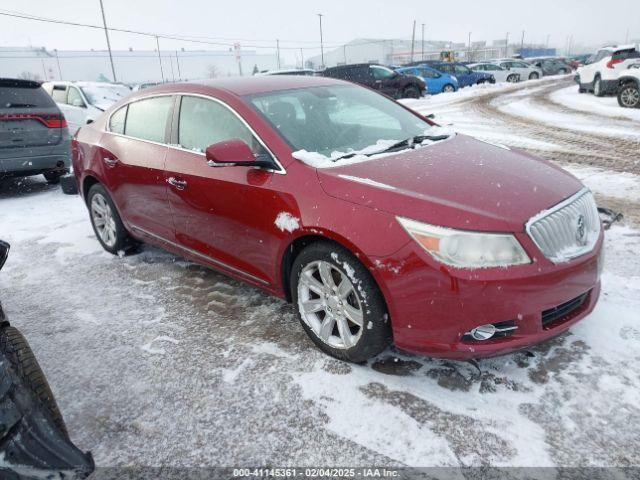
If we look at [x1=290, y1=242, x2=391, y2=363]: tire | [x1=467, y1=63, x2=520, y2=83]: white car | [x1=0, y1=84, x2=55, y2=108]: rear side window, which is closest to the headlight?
[x1=290, y1=242, x2=391, y2=363]: tire

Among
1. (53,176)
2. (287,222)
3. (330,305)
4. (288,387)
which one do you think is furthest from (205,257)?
(53,176)

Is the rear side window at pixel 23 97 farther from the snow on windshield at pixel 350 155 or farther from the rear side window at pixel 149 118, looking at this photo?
the snow on windshield at pixel 350 155

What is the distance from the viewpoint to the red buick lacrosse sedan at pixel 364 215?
7.31 feet

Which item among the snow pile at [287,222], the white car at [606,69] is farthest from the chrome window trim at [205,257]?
the white car at [606,69]

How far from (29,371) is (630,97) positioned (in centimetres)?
1531

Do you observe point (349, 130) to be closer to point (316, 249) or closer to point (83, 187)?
point (316, 249)

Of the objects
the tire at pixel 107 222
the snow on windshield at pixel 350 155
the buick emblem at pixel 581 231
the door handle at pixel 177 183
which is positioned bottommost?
the tire at pixel 107 222

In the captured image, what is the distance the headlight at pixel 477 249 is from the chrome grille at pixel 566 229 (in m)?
0.12

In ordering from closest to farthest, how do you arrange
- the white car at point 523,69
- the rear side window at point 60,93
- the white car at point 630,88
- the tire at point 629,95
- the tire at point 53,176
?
the tire at point 53,176
the rear side window at point 60,93
the white car at point 630,88
the tire at point 629,95
the white car at point 523,69

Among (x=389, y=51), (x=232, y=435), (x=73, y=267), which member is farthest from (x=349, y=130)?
(x=389, y=51)

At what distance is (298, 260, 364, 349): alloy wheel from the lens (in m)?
2.63

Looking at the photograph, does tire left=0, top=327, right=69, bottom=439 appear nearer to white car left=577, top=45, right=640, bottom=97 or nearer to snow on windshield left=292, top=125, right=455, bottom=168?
snow on windshield left=292, top=125, right=455, bottom=168

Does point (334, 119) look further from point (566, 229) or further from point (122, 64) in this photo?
point (122, 64)

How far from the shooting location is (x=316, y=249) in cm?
264
